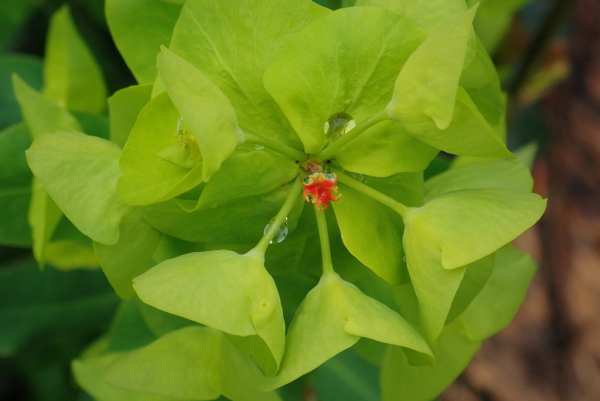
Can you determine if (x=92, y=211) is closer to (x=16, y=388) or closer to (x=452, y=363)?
(x=452, y=363)

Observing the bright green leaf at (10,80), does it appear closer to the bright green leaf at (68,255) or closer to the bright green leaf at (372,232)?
the bright green leaf at (68,255)

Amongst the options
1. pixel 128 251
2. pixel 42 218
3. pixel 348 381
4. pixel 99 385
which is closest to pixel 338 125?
pixel 128 251

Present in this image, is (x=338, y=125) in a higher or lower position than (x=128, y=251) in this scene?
higher

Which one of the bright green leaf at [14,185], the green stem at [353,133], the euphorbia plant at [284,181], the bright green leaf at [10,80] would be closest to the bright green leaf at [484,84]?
the euphorbia plant at [284,181]

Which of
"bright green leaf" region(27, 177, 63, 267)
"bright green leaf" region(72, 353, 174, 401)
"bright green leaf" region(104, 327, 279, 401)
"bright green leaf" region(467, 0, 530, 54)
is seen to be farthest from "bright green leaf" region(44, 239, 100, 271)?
"bright green leaf" region(467, 0, 530, 54)

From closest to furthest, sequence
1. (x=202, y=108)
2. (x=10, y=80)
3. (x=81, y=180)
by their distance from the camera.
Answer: (x=202, y=108)
(x=81, y=180)
(x=10, y=80)

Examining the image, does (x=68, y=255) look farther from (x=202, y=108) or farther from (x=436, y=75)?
(x=436, y=75)
